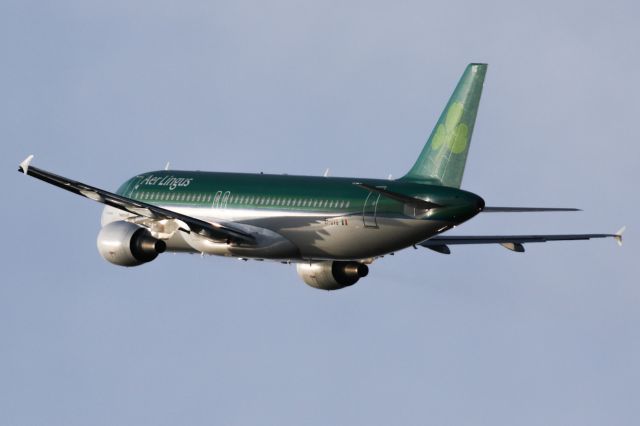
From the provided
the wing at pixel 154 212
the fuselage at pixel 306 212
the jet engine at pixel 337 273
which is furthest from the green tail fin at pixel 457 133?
the wing at pixel 154 212

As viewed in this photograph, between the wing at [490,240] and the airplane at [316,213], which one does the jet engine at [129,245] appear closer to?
the airplane at [316,213]

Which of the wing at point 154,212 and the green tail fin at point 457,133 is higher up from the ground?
the green tail fin at point 457,133

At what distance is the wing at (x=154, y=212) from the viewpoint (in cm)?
9162

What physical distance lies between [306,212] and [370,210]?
395cm

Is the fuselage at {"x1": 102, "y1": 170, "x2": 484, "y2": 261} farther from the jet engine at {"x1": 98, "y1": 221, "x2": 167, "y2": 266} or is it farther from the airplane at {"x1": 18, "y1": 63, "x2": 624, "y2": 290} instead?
the jet engine at {"x1": 98, "y1": 221, "x2": 167, "y2": 266}

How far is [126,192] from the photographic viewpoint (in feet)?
342

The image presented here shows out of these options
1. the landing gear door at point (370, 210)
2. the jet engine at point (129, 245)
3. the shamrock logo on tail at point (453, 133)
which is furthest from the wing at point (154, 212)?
the shamrock logo on tail at point (453, 133)

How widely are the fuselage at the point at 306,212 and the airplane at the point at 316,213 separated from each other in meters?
0.05

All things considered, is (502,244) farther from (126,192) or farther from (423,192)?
(126,192)

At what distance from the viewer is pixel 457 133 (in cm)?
9344

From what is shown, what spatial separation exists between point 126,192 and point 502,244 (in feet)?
66.2

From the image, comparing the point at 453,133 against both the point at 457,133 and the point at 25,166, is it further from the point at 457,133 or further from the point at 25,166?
the point at 25,166

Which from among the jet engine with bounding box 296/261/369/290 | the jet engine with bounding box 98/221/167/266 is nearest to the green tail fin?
the jet engine with bounding box 296/261/369/290

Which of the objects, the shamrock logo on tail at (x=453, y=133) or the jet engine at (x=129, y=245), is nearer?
the shamrock logo on tail at (x=453, y=133)
